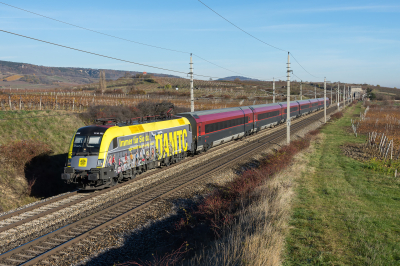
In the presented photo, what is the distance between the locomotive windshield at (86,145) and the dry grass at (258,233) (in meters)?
7.81

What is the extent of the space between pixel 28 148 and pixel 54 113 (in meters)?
8.30

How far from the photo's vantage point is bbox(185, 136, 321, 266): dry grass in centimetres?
786

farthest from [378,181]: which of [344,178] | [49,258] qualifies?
[49,258]

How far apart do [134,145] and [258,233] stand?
1001 centimetres

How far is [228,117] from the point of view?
29703 mm

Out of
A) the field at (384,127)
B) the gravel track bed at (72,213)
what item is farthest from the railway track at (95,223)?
the field at (384,127)

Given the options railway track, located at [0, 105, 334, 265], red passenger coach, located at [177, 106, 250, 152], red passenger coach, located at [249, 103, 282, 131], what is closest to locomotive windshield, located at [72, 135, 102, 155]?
railway track, located at [0, 105, 334, 265]

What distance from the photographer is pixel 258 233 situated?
30.2 feet

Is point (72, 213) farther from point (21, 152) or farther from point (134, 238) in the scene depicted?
point (21, 152)

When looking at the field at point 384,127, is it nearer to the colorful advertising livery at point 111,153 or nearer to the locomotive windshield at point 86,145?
the colorful advertising livery at point 111,153

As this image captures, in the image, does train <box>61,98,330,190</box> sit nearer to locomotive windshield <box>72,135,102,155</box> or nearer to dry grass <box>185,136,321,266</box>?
locomotive windshield <box>72,135,102,155</box>

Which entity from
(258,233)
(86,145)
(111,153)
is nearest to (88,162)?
(86,145)

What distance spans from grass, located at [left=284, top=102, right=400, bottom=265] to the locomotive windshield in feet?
31.8

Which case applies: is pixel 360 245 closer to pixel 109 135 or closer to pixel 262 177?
pixel 262 177
